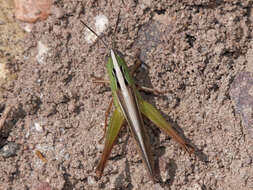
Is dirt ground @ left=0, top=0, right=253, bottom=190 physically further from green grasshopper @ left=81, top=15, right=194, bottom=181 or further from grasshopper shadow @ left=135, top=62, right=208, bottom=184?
green grasshopper @ left=81, top=15, right=194, bottom=181

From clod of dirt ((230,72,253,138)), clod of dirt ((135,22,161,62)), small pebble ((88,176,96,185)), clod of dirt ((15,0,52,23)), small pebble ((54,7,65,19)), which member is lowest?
small pebble ((88,176,96,185))

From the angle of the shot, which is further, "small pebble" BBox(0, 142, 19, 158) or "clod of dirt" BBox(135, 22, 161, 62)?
"clod of dirt" BBox(135, 22, 161, 62)

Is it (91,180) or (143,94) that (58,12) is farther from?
(91,180)

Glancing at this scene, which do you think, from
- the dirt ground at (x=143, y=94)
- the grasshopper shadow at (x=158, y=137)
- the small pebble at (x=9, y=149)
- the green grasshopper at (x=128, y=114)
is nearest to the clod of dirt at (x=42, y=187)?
the dirt ground at (x=143, y=94)

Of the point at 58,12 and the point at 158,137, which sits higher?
the point at 58,12

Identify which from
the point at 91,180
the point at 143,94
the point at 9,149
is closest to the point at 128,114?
the point at 143,94

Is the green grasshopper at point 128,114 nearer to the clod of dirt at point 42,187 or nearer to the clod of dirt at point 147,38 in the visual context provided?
the clod of dirt at point 147,38

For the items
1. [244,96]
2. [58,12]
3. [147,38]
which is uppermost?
[58,12]

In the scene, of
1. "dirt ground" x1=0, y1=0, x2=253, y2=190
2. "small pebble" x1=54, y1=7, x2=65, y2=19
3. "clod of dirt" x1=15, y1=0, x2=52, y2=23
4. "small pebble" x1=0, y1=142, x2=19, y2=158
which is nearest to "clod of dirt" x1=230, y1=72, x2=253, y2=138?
"dirt ground" x1=0, y1=0, x2=253, y2=190
